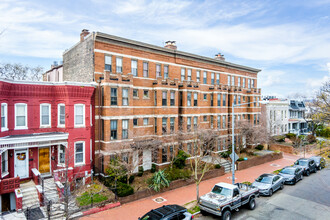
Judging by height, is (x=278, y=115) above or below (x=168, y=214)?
above

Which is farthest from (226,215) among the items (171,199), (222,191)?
(171,199)

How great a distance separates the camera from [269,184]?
66.0 feet

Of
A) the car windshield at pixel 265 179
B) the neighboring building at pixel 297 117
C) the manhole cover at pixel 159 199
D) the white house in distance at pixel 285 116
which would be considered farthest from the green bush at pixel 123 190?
the neighboring building at pixel 297 117

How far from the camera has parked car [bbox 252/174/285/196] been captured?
19516mm

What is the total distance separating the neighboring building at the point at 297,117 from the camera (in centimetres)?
5322

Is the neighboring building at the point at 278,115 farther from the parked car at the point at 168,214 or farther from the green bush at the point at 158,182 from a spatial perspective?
the parked car at the point at 168,214

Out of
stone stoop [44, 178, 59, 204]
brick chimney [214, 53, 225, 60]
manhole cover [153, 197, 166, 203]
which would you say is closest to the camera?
stone stoop [44, 178, 59, 204]

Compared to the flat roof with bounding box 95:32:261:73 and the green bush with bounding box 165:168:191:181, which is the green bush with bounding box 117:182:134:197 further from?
the flat roof with bounding box 95:32:261:73

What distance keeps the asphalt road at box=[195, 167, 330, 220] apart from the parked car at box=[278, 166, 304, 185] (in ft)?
1.68

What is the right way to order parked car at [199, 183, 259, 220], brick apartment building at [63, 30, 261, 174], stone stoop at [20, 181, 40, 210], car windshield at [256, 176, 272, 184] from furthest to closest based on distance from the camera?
1. brick apartment building at [63, 30, 261, 174]
2. car windshield at [256, 176, 272, 184]
3. stone stoop at [20, 181, 40, 210]
4. parked car at [199, 183, 259, 220]

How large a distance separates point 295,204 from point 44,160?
2192 cm

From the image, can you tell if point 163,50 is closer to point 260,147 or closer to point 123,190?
point 123,190

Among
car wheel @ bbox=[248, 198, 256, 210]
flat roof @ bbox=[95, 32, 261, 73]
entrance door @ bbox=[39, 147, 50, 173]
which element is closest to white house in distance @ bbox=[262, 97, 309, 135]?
flat roof @ bbox=[95, 32, 261, 73]

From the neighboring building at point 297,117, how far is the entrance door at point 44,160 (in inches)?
2066
